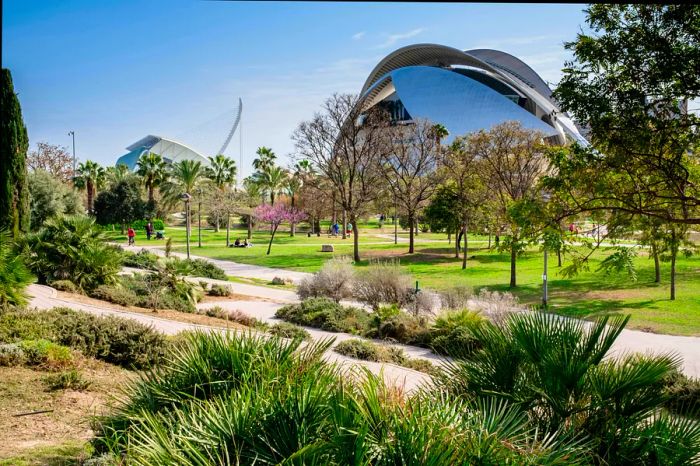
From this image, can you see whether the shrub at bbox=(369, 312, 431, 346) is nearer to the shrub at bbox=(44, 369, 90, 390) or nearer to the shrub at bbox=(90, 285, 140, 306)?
the shrub at bbox=(90, 285, 140, 306)

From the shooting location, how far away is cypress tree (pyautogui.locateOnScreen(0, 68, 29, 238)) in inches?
648

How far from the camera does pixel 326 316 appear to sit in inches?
574

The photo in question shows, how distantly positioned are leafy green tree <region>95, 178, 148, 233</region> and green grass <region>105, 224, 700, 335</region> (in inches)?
615

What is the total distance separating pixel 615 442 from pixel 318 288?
15452 mm

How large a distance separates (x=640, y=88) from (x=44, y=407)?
8178 millimetres

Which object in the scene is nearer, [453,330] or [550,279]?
[453,330]

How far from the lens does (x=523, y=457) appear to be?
2742 mm

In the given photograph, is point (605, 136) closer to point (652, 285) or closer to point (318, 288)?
point (318, 288)

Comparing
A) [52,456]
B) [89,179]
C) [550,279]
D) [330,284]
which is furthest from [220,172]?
[52,456]

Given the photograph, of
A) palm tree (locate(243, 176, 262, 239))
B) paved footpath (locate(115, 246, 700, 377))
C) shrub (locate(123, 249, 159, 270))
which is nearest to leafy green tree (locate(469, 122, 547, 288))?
paved footpath (locate(115, 246, 700, 377))

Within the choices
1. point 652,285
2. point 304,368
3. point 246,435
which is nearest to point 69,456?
point 304,368

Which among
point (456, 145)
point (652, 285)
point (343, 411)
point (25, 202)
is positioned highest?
point (456, 145)

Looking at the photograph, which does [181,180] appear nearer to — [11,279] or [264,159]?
[264,159]

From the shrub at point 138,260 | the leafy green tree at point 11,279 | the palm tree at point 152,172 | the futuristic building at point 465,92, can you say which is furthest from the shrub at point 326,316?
the futuristic building at point 465,92
